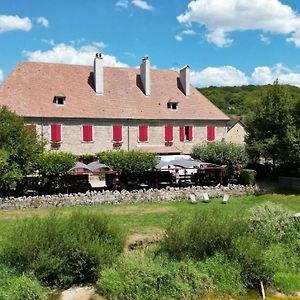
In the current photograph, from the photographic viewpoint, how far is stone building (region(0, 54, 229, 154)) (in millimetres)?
31484

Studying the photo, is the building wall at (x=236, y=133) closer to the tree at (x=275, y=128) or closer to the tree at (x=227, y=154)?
the tree at (x=227, y=154)

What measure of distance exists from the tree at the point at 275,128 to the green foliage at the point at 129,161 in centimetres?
717

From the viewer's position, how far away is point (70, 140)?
3206cm

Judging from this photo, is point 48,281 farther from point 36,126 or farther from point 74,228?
point 36,126

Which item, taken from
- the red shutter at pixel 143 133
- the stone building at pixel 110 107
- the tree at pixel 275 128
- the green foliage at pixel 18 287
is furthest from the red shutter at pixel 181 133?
the green foliage at pixel 18 287

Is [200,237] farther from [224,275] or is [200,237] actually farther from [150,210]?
[150,210]

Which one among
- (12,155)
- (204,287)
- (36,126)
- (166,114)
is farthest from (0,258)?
(166,114)

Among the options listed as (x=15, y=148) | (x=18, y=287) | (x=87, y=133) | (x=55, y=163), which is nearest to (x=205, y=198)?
(x=55, y=163)

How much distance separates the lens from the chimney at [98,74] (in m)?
33.5

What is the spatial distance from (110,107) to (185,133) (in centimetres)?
672

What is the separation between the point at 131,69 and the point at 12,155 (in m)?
18.0

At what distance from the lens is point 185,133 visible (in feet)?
115

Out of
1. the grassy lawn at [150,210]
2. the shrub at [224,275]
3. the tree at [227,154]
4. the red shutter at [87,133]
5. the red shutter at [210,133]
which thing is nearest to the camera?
the shrub at [224,275]

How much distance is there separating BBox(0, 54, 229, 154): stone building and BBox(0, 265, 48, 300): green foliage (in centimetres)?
Result: 2039
